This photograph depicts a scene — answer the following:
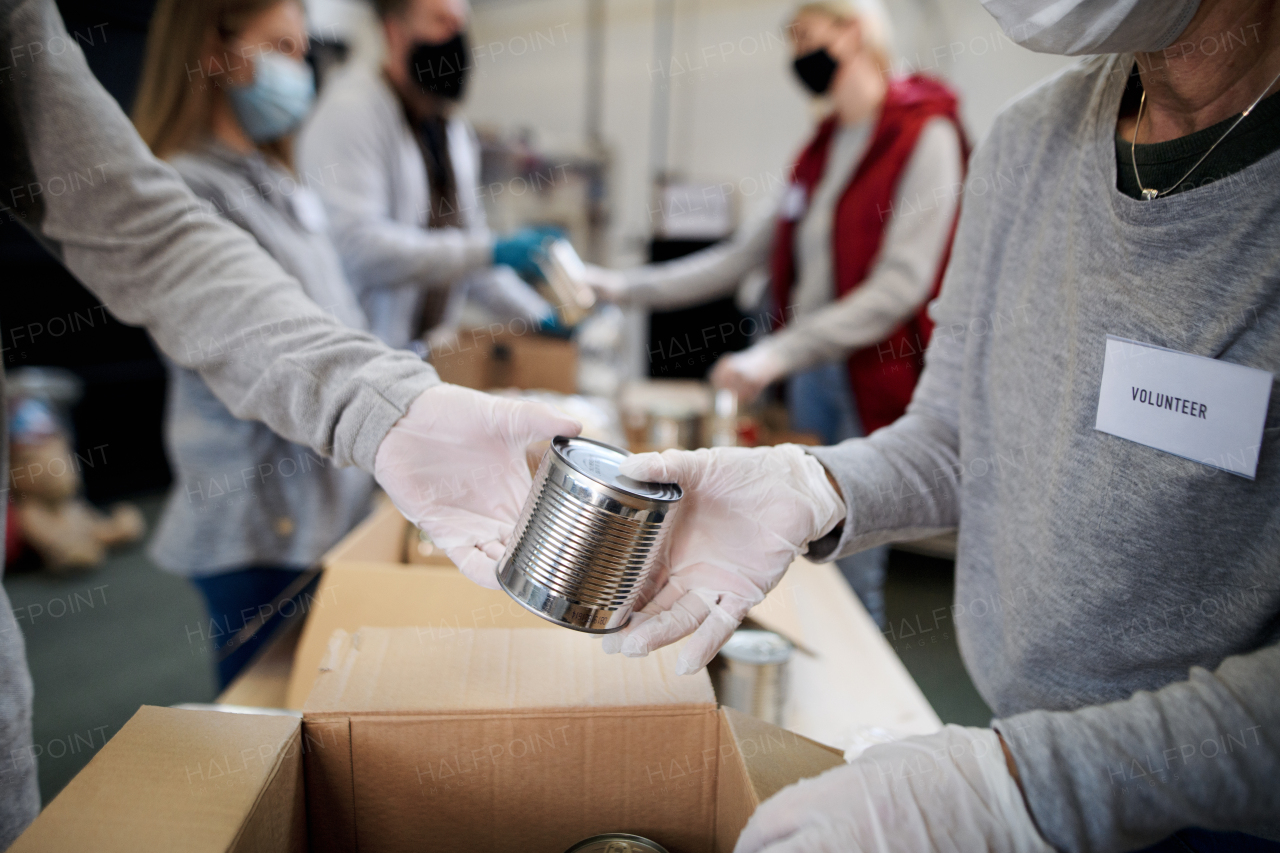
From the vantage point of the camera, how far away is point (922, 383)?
0.96 m

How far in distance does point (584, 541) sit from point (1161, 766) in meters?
0.45

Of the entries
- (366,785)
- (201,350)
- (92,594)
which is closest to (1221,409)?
(366,785)

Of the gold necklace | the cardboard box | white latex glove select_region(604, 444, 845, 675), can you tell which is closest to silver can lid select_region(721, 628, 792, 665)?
white latex glove select_region(604, 444, 845, 675)

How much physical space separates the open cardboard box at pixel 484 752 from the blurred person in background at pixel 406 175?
144 centimetres

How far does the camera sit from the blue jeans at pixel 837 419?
188 centimetres

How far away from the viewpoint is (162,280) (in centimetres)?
78

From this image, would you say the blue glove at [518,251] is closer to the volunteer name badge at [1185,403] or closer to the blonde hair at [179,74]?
the blonde hair at [179,74]

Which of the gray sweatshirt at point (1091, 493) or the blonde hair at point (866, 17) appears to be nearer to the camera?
the gray sweatshirt at point (1091, 493)

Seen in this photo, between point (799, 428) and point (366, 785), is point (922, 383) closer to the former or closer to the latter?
point (366, 785)

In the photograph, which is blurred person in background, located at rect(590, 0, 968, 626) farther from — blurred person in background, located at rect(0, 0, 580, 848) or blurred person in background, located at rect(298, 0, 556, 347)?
blurred person in background, located at rect(0, 0, 580, 848)

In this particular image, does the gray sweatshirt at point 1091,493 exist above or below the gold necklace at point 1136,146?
below

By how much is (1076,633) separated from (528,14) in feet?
18.4

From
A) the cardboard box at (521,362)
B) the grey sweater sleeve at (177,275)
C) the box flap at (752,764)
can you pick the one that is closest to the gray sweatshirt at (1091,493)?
the box flap at (752,764)

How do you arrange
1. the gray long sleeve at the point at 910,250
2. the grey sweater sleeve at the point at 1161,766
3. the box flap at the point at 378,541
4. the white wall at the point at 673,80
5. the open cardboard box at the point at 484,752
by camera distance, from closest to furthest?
the grey sweater sleeve at the point at 1161,766
the open cardboard box at the point at 484,752
the box flap at the point at 378,541
the gray long sleeve at the point at 910,250
the white wall at the point at 673,80
